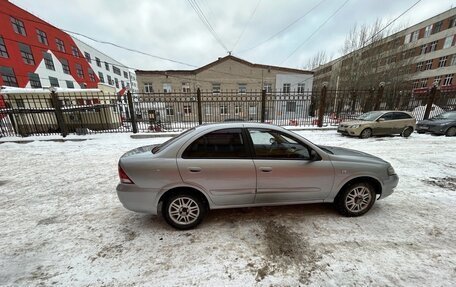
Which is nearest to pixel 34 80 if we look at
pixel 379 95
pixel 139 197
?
pixel 139 197

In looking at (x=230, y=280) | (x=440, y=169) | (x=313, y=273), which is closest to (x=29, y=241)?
(x=230, y=280)

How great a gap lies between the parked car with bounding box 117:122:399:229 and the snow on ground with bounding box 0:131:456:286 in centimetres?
35

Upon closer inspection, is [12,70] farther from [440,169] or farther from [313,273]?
[440,169]

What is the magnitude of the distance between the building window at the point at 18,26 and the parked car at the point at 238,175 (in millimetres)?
35162

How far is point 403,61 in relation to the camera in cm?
2100

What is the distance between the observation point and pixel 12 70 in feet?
70.3

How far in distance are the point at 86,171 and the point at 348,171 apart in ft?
20.8

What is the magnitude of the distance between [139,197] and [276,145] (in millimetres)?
2143

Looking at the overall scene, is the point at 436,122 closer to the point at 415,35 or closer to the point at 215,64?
the point at 215,64

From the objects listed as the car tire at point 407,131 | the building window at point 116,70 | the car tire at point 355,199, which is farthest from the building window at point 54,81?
the car tire at point 407,131

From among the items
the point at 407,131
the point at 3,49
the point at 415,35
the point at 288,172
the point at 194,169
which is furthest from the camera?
the point at 415,35

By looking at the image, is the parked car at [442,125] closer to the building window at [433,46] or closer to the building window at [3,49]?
the building window at [433,46]

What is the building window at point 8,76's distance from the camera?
67.5 ft

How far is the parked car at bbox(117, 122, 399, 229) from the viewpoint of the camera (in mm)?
2436
